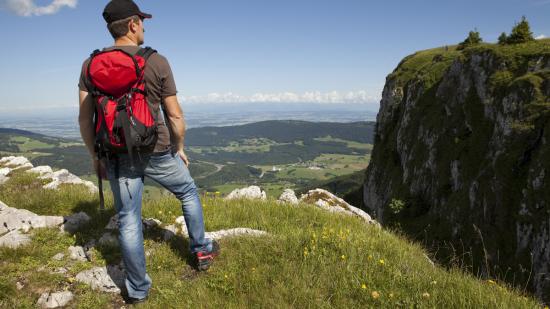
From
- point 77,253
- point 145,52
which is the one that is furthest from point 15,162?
point 145,52

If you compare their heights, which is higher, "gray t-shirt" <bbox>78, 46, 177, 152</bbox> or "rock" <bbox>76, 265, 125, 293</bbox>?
"gray t-shirt" <bbox>78, 46, 177, 152</bbox>

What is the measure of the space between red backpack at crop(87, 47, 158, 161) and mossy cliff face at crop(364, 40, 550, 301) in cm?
1548

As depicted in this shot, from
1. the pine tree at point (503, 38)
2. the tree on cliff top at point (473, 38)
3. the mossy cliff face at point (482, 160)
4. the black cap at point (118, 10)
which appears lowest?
the mossy cliff face at point (482, 160)

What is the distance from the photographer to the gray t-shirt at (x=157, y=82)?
4.49 m

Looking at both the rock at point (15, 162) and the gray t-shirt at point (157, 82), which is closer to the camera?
the gray t-shirt at point (157, 82)

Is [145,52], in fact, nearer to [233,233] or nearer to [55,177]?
[233,233]

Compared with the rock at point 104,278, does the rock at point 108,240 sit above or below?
above

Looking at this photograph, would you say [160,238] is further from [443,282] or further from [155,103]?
[443,282]

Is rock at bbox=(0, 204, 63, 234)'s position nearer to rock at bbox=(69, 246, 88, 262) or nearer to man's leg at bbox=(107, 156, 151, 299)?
rock at bbox=(69, 246, 88, 262)

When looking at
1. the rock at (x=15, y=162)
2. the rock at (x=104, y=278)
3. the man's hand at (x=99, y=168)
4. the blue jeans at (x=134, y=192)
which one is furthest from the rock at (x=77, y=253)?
the rock at (x=15, y=162)

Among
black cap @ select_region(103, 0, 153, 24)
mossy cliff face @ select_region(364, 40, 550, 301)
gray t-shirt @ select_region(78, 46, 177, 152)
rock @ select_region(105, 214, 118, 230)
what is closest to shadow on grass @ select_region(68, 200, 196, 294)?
rock @ select_region(105, 214, 118, 230)

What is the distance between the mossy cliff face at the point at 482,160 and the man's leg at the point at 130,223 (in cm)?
1477

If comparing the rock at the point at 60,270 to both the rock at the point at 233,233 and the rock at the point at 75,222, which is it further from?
the rock at the point at 233,233

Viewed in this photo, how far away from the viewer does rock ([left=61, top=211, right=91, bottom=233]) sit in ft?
23.6
